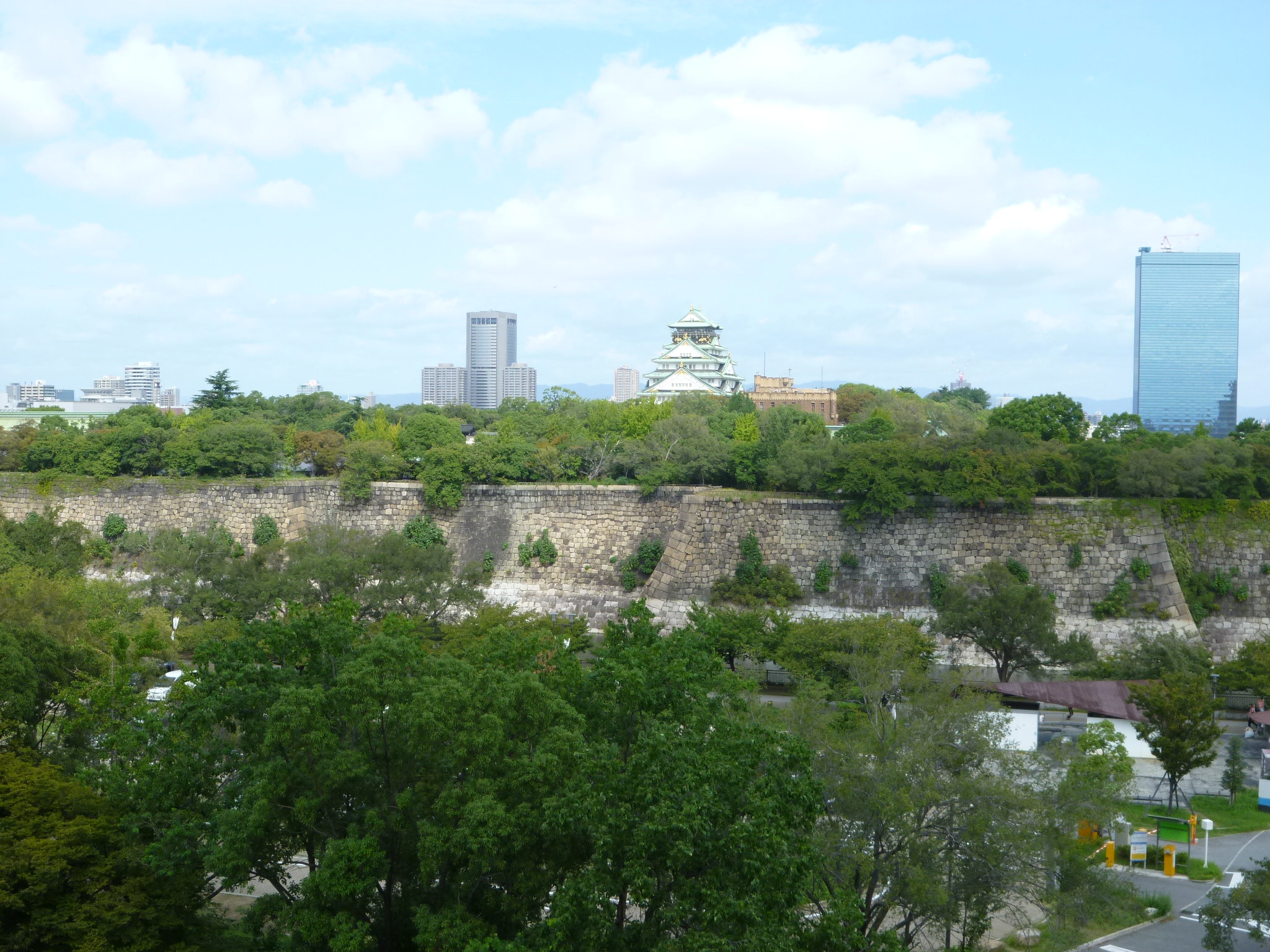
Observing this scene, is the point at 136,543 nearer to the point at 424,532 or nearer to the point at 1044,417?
the point at 424,532

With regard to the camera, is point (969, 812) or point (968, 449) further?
point (968, 449)

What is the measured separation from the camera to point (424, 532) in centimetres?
3169

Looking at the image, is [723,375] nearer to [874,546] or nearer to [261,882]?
[874,546]

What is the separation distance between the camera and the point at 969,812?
10992 mm

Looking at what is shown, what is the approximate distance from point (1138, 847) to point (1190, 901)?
45.6 inches

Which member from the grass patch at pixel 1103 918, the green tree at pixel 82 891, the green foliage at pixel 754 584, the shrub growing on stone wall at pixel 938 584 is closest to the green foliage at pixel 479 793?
the green tree at pixel 82 891

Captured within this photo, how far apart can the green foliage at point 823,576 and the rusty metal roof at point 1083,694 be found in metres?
7.36

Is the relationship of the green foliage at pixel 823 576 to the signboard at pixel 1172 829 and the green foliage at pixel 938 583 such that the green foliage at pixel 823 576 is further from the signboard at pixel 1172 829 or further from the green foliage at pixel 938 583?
the signboard at pixel 1172 829

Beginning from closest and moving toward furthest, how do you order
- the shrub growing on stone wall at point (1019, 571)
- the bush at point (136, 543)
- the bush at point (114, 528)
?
the shrub growing on stone wall at point (1019, 571)
the bush at point (136, 543)
the bush at point (114, 528)

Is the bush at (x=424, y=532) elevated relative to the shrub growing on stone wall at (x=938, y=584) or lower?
elevated

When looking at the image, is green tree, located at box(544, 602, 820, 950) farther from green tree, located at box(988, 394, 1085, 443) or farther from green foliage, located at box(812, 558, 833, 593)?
green tree, located at box(988, 394, 1085, 443)

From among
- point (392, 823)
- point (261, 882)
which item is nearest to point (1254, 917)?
point (392, 823)

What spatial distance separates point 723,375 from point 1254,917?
221 ft

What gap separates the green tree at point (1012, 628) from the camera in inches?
840
